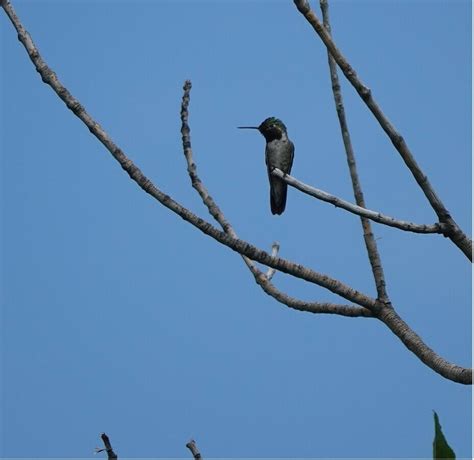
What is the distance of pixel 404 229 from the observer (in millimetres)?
2859

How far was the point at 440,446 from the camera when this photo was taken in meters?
1.59

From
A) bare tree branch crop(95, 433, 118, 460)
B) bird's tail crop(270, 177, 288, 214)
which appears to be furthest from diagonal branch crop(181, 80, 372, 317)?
bird's tail crop(270, 177, 288, 214)

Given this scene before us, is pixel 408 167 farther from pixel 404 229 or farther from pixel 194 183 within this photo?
pixel 194 183

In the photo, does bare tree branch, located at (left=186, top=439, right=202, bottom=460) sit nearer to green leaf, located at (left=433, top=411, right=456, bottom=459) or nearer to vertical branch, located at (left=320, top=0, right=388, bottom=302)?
vertical branch, located at (left=320, top=0, right=388, bottom=302)

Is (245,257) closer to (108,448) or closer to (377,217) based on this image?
(377,217)

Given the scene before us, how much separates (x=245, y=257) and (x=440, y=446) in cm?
Answer: 274

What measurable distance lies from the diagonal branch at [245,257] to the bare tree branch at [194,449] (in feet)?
2.63

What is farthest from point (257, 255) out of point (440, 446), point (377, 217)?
point (440, 446)

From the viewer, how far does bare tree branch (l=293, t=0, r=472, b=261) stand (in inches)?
105

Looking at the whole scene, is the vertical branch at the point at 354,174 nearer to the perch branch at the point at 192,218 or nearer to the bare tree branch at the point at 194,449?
the perch branch at the point at 192,218

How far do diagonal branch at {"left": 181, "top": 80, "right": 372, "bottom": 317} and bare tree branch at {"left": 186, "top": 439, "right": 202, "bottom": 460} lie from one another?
2.63 feet

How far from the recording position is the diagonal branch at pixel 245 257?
10.7 feet

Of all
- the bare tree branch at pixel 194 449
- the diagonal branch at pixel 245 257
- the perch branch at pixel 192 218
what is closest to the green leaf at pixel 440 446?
the bare tree branch at pixel 194 449

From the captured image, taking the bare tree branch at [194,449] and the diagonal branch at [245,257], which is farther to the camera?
the diagonal branch at [245,257]
